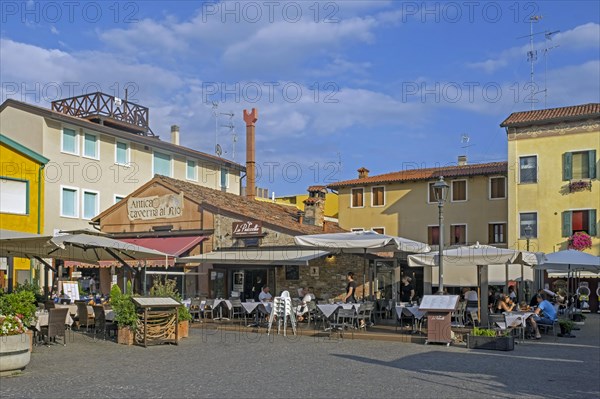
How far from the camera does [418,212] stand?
41406 mm

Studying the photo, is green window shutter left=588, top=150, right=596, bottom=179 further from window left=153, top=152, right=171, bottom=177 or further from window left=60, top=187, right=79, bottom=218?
window left=60, top=187, right=79, bottom=218

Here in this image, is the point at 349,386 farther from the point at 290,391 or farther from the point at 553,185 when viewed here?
the point at 553,185

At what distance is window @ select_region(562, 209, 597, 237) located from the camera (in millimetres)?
34781

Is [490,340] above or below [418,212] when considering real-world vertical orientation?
below

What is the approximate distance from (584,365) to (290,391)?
240 inches

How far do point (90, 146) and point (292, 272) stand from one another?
16431 mm

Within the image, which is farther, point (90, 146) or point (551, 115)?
point (551, 115)

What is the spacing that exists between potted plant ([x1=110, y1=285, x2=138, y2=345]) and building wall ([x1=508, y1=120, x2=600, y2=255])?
26.3 metres

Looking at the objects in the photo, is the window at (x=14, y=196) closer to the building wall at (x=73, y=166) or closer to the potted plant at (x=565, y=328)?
the building wall at (x=73, y=166)

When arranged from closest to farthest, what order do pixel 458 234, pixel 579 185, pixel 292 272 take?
pixel 292 272 → pixel 579 185 → pixel 458 234

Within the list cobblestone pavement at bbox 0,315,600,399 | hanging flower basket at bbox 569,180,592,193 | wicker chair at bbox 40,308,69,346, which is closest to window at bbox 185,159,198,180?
hanging flower basket at bbox 569,180,592,193

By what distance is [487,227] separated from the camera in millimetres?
39125

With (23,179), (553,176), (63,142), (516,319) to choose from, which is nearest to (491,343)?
(516,319)

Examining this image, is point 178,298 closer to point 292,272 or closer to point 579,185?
point 292,272
